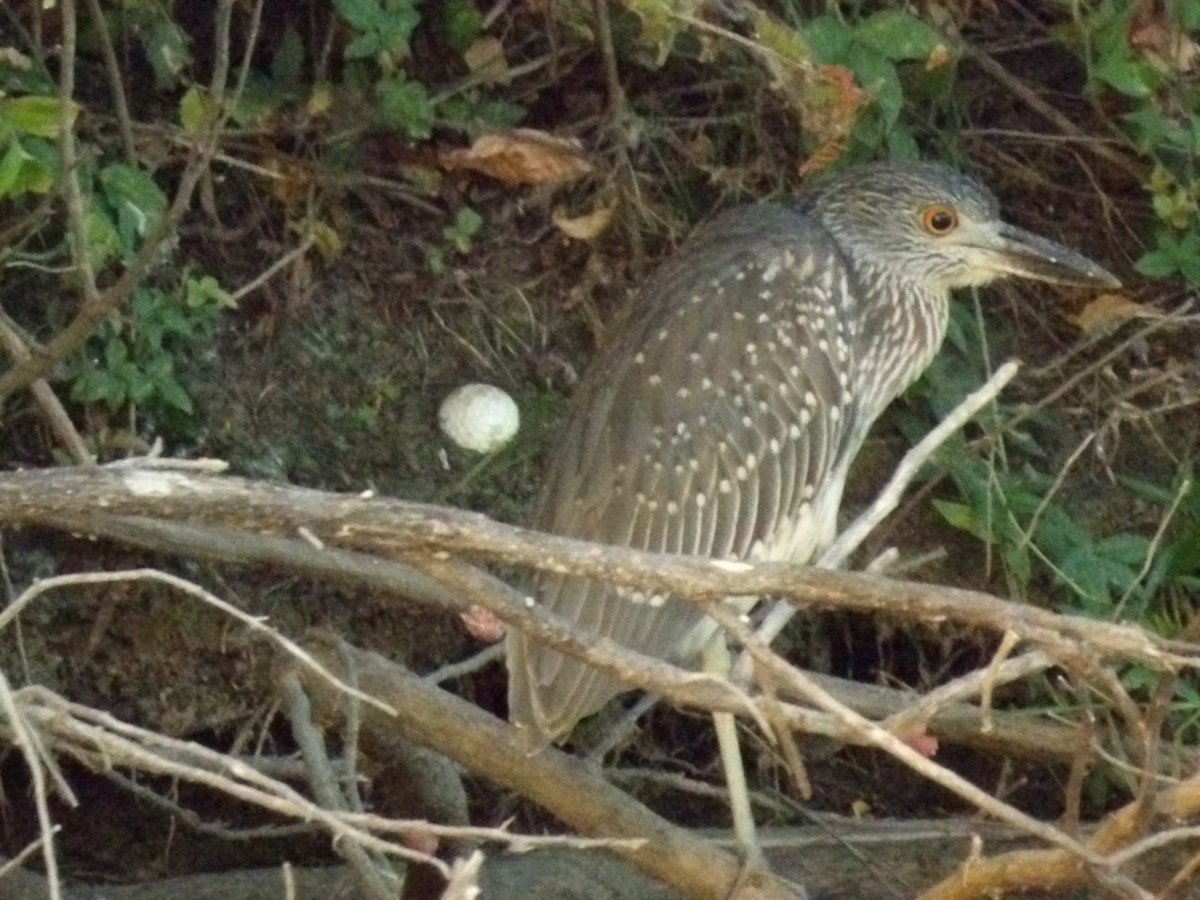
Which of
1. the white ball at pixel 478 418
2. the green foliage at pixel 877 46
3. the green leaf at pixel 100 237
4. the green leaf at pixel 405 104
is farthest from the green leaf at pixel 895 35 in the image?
the green leaf at pixel 100 237

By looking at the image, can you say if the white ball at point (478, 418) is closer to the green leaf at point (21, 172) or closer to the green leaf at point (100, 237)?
the green leaf at point (100, 237)

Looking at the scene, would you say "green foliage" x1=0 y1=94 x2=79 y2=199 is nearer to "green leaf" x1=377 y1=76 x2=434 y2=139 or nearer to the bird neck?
"green leaf" x1=377 y1=76 x2=434 y2=139

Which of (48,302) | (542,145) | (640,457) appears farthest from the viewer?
(542,145)

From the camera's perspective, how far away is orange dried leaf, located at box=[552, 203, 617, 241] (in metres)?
2.49

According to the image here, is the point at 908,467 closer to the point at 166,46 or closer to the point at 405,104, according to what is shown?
the point at 405,104

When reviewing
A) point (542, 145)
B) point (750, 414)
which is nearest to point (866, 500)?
point (750, 414)

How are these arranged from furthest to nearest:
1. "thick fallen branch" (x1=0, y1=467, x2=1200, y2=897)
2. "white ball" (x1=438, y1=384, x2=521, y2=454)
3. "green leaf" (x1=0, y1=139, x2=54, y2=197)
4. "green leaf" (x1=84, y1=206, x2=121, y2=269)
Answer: "white ball" (x1=438, y1=384, x2=521, y2=454) → "green leaf" (x1=84, y1=206, x2=121, y2=269) → "green leaf" (x1=0, y1=139, x2=54, y2=197) → "thick fallen branch" (x1=0, y1=467, x2=1200, y2=897)

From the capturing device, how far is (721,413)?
2160 millimetres

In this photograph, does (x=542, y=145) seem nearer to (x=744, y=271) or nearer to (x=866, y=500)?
(x=744, y=271)

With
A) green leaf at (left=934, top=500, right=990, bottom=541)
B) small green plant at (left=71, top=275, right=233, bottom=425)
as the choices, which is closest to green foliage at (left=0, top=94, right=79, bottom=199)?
small green plant at (left=71, top=275, right=233, bottom=425)

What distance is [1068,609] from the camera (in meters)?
2.37

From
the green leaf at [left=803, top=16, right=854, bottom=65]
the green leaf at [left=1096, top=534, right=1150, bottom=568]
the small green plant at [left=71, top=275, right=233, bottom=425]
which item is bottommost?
the green leaf at [left=1096, top=534, right=1150, bottom=568]

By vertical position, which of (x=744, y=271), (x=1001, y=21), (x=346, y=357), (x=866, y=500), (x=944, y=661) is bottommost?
(x=944, y=661)

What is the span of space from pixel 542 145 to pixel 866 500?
64 cm
